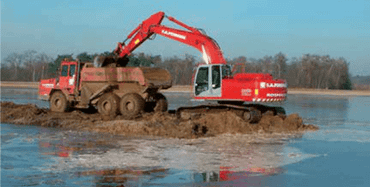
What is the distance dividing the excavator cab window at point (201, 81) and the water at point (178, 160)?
3.49m

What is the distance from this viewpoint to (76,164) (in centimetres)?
1080

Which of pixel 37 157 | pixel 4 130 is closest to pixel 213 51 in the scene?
pixel 4 130

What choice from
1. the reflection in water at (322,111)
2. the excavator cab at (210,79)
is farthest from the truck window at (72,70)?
the reflection in water at (322,111)

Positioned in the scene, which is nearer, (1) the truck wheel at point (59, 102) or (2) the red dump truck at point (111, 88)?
(2) the red dump truck at point (111, 88)

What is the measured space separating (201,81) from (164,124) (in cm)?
306

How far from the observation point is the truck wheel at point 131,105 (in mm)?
19944

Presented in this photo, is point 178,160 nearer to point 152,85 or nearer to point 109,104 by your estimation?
point 152,85

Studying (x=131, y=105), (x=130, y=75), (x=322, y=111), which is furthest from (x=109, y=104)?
(x=322, y=111)

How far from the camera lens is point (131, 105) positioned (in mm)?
20203

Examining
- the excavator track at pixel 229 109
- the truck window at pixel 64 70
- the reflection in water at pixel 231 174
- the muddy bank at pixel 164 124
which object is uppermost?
the truck window at pixel 64 70

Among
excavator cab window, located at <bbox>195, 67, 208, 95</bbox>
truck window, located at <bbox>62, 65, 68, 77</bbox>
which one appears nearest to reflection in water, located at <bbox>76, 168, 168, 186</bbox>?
excavator cab window, located at <bbox>195, 67, 208, 95</bbox>

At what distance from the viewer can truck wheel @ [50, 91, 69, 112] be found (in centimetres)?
2255

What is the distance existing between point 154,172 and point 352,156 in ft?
18.7

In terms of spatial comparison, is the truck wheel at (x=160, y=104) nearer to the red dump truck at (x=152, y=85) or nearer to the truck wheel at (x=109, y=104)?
the red dump truck at (x=152, y=85)
